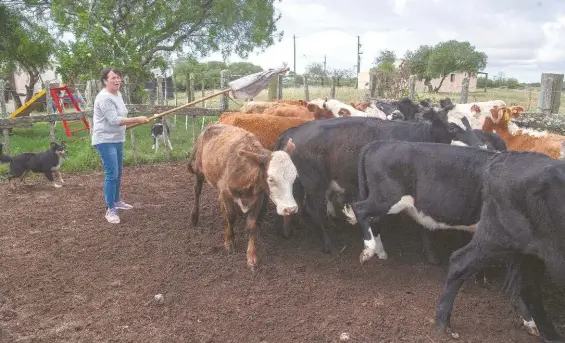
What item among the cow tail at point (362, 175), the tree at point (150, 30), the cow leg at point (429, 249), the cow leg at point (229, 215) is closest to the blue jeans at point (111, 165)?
the cow leg at point (229, 215)

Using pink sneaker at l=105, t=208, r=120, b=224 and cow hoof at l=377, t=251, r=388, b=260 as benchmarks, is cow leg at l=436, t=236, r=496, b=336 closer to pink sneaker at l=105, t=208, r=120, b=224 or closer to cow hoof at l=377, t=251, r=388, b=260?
cow hoof at l=377, t=251, r=388, b=260

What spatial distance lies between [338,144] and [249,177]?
4.34ft

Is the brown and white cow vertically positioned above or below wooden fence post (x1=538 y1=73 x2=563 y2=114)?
below

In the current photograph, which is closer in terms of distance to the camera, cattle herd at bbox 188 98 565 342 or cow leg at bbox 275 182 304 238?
cattle herd at bbox 188 98 565 342

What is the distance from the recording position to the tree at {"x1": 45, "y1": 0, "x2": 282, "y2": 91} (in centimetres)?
1445

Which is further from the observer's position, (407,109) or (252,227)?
(407,109)

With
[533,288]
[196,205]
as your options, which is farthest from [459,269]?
[196,205]

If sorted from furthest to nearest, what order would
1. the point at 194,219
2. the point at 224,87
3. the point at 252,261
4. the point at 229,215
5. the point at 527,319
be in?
the point at 224,87, the point at 194,219, the point at 229,215, the point at 252,261, the point at 527,319

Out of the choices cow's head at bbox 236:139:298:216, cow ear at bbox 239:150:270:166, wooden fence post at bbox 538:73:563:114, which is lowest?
cow's head at bbox 236:139:298:216

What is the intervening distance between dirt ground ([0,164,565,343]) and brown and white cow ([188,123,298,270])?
1.66 feet

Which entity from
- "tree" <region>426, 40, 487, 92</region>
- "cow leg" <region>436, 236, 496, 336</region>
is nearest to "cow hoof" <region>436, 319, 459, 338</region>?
"cow leg" <region>436, 236, 496, 336</region>

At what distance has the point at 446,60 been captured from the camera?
38.2m

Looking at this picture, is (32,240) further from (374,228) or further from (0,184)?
(374,228)

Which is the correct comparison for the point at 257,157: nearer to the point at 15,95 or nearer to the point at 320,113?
the point at 320,113
